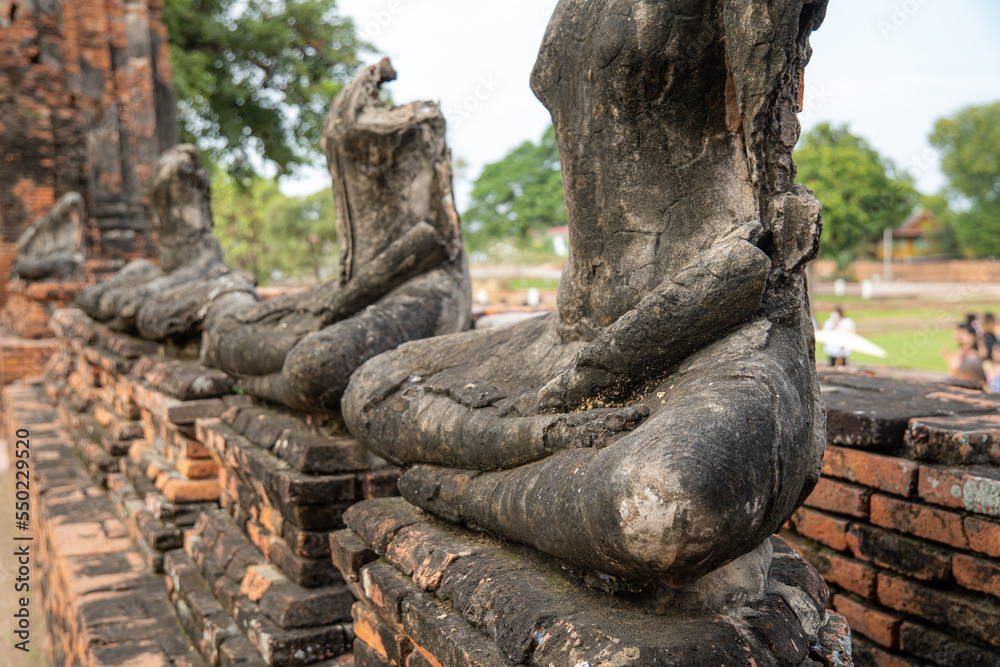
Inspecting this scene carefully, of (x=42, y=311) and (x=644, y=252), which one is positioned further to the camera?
(x=42, y=311)

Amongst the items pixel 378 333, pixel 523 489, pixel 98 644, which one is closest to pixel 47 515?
pixel 98 644

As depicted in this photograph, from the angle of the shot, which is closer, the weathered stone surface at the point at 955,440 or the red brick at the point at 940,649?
the red brick at the point at 940,649

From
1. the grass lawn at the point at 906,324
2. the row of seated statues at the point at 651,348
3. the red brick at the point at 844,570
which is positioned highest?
the row of seated statues at the point at 651,348

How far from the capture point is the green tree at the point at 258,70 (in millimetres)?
14648

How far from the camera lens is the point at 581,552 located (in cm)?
135

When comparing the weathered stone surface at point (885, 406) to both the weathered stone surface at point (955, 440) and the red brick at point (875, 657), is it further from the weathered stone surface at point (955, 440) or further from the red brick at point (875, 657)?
the red brick at point (875, 657)

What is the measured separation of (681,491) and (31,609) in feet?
17.0

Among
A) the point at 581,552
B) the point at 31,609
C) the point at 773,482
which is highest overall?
the point at 773,482

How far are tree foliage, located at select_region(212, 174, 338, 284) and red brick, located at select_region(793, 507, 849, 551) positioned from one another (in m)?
23.5

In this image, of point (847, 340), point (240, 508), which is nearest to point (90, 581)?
point (240, 508)

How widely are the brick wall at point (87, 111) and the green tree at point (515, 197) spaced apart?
6.61 m

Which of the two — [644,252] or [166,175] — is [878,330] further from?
[644,252]

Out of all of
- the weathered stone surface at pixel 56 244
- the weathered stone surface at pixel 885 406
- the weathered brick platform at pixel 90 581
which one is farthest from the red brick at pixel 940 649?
the weathered stone surface at pixel 56 244

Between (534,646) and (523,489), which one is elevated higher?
(523,489)
